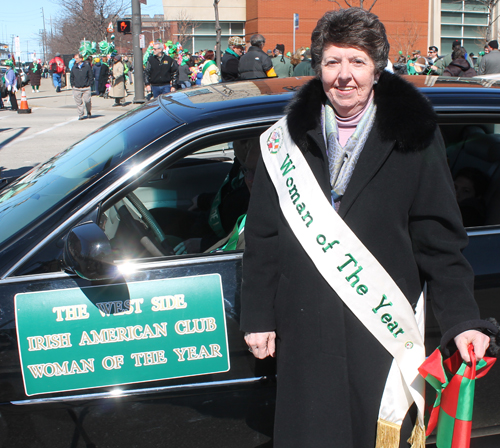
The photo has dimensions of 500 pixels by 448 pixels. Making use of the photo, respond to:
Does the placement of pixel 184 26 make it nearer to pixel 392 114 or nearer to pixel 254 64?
pixel 254 64

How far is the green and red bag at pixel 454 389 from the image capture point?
162 centimetres

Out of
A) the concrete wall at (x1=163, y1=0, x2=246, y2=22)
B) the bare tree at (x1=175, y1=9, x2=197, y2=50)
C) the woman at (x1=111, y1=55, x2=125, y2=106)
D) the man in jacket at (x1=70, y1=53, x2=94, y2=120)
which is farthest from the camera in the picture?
the concrete wall at (x1=163, y1=0, x2=246, y2=22)

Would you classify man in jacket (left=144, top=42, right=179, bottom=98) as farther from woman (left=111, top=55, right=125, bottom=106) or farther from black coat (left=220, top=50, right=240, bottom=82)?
woman (left=111, top=55, right=125, bottom=106)

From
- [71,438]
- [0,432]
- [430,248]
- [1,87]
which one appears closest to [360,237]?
[430,248]

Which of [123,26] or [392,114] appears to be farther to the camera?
[123,26]

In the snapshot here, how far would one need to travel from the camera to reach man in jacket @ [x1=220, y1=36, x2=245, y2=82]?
416 inches

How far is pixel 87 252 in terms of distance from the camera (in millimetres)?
1714

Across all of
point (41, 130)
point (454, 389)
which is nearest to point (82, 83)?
point (41, 130)

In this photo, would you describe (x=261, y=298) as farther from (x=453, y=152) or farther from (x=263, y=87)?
(x=453, y=152)

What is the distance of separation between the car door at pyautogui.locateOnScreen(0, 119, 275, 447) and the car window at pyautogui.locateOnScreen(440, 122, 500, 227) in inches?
47.9

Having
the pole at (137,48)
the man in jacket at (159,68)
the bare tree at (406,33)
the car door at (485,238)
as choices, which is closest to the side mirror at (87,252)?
the car door at (485,238)

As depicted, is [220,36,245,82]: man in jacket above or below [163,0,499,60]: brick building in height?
below

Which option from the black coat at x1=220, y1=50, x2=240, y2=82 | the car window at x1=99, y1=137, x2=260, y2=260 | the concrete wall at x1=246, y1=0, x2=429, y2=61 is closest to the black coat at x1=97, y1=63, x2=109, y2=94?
the black coat at x1=220, y1=50, x2=240, y2=82

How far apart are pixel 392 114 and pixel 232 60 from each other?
9415 millimetres
